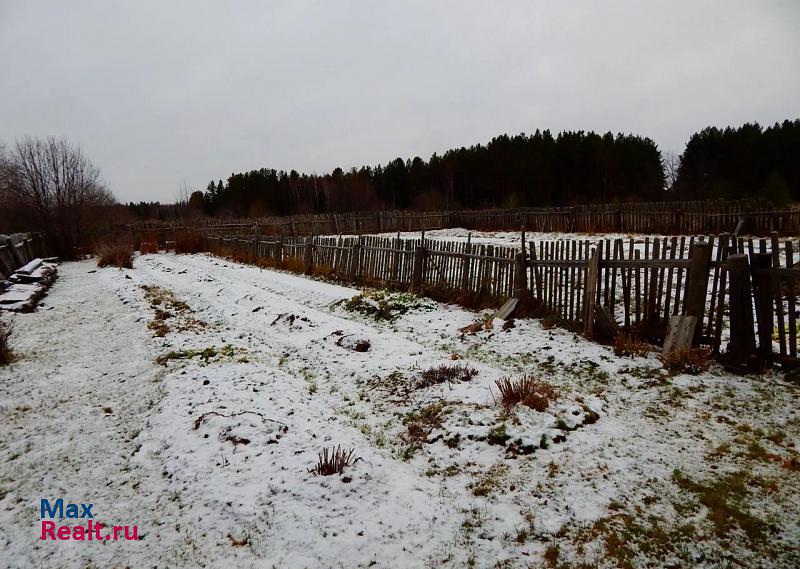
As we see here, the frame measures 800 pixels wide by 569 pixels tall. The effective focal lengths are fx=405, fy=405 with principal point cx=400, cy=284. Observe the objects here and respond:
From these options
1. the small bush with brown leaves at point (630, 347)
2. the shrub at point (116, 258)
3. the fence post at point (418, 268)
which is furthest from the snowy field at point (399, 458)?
the shrub at point (116, 258)

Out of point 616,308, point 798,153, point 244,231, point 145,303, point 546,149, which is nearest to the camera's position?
point 616,308

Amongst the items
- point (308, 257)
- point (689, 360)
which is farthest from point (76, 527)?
point (308, 257)

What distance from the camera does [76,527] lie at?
117 inches

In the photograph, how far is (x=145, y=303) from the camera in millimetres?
10516

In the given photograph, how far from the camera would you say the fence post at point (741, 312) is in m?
4.85

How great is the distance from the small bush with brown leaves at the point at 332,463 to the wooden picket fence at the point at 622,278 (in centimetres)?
452

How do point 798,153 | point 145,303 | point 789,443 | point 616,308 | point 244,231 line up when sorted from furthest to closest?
point 798,153
point 244,231
point 145,303
point 616,308
point 789,443

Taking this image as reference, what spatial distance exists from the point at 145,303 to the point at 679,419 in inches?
450

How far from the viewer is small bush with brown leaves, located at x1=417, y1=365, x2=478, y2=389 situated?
511 centimetres

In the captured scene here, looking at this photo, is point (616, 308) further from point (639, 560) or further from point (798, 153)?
point (798, 153)

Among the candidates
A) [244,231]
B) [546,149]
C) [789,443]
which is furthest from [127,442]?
[546,149]

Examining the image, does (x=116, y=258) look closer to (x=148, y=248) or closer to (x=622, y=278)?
(x=148, y=248)

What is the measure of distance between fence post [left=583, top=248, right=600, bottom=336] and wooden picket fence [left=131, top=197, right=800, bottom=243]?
3706mm

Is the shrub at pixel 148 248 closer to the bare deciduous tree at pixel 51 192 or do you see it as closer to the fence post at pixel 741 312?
the bare deciduous tree at pixel 51 192
